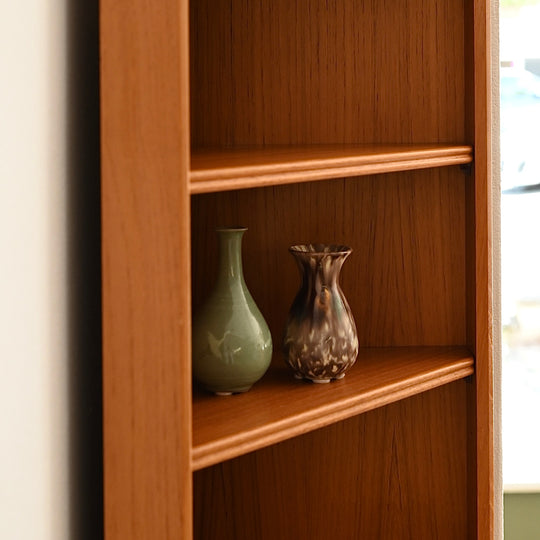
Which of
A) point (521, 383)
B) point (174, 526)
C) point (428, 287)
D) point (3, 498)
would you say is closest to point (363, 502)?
point (428, 287)

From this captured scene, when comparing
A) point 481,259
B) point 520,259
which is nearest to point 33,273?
point 481,259

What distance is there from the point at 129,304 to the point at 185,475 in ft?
0.55

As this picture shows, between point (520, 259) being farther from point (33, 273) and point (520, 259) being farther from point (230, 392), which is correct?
point (33, 273)

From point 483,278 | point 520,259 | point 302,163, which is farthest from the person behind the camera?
point 520,259

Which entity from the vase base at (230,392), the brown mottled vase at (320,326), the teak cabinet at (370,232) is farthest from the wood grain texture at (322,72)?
the vase base at (230,392)

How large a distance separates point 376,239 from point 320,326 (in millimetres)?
255

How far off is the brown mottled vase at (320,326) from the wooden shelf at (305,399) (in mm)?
25

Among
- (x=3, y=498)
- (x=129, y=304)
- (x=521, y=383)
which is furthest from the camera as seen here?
(x=521, y=383)

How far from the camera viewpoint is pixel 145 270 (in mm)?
796

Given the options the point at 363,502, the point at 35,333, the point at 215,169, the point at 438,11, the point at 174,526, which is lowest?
the point at 363,502

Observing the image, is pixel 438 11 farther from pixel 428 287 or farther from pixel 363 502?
pixel 363 502

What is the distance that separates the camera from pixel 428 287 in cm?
135

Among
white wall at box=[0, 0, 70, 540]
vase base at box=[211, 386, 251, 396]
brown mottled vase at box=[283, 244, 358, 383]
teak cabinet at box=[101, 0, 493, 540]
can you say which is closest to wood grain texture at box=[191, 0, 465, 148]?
teak cabinet at box=[101, 0, 493, 540]

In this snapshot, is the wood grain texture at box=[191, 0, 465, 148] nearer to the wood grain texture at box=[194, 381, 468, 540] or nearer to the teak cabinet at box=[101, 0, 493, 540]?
the teak cabinet at box=[101, 0, 493, 540]
